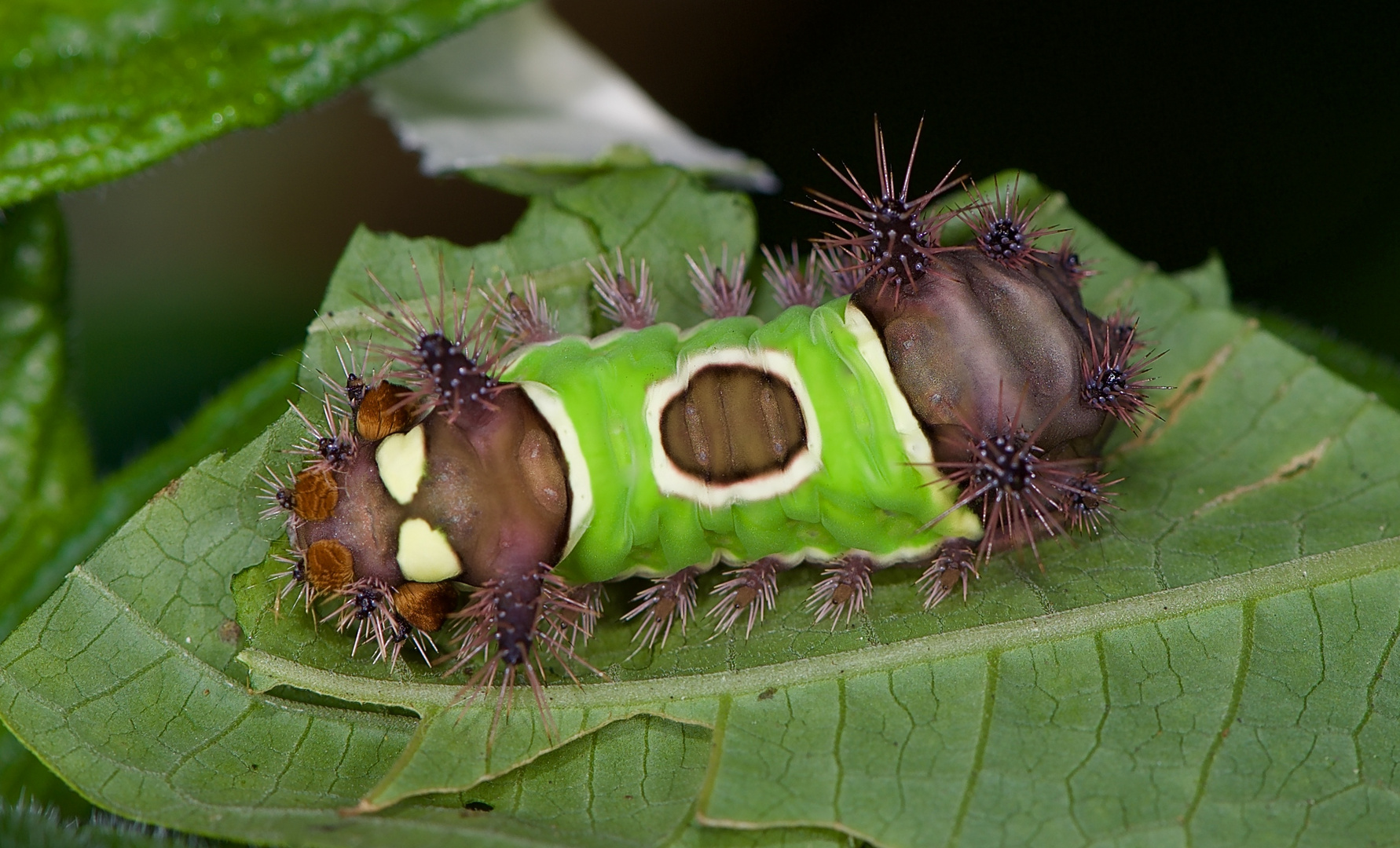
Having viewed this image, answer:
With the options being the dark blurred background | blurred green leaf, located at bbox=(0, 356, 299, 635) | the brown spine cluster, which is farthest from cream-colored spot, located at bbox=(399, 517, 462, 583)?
the dark blurred background

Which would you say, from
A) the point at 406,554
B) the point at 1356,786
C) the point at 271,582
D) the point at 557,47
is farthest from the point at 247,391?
the point at 1356,786

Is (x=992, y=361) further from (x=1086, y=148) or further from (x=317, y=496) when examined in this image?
(x=1086, y=148)

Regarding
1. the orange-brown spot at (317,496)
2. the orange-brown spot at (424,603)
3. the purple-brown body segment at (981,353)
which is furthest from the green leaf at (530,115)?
the orange-brown spot at (424,603)

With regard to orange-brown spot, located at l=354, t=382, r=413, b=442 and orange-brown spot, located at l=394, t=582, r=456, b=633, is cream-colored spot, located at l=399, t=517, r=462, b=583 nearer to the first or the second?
orange-brown spot, located at l=394, t=582, r=456, b=633

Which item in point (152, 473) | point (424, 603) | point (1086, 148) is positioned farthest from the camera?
point (1086, 148)

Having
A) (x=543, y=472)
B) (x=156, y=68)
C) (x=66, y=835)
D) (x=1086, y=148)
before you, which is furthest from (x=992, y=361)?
(x=1086, y=148)

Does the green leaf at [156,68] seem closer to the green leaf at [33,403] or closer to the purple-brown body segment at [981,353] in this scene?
the green leaf at [33,403]

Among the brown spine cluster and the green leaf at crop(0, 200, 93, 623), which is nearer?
the brown spine cluster
